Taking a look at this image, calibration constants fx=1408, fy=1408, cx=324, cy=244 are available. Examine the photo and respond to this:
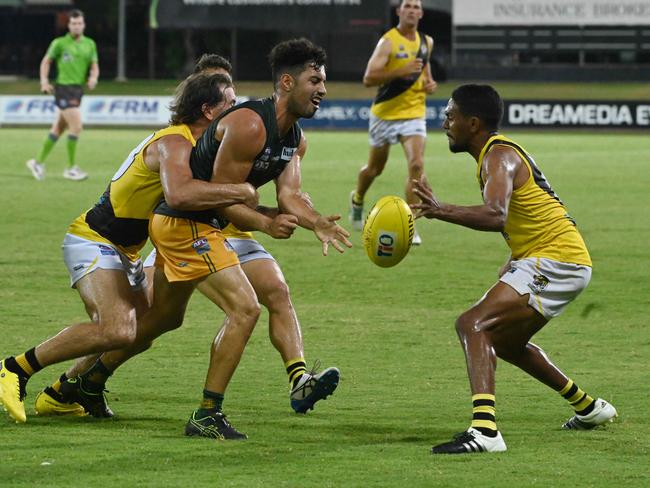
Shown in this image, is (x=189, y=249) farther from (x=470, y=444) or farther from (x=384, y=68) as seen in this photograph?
(x=384, y=68)

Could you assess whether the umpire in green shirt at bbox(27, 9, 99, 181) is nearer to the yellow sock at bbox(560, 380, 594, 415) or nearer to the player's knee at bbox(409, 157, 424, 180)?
the player's knee at bbox(409, 157, 424, 180)

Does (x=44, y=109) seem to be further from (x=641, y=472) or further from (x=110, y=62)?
(x=641, y=472)

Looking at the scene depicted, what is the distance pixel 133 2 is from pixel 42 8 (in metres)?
3.79

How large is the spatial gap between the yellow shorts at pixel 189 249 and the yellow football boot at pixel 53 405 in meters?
1.00

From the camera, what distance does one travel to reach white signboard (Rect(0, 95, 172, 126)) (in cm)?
3747

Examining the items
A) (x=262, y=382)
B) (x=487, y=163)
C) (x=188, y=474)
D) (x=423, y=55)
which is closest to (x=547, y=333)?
(x=262, y=382)

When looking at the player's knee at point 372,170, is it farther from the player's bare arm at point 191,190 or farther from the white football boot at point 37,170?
the player's bare arm at point 191,190

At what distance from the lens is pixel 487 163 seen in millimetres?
7375

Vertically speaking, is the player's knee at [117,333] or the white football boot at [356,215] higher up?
the player's knee at [117,333]

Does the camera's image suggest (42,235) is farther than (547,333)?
Yes

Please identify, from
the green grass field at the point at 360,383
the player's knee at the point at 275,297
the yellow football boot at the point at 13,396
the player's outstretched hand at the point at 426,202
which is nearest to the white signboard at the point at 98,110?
the green grass field at the point at 360,383

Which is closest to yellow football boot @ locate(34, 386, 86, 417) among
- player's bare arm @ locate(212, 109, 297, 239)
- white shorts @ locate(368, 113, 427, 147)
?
player's bare arm @ locate(212, 109, 297, 239)

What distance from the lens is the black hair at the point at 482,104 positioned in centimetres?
757

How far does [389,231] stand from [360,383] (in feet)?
5.51
